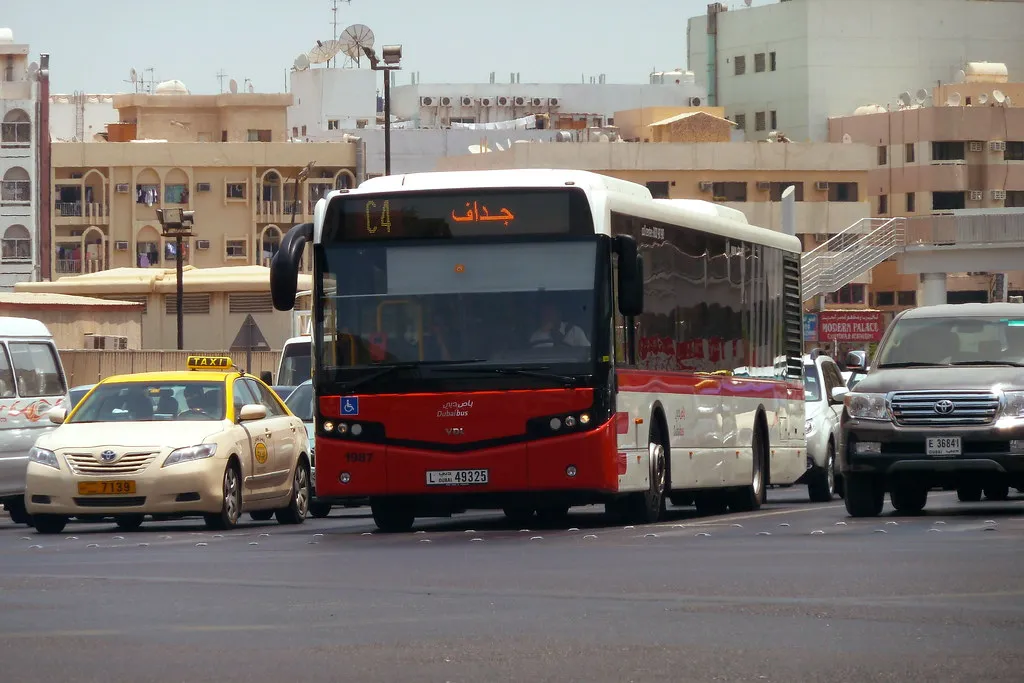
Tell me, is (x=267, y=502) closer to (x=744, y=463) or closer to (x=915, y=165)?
(x=744, y=463)

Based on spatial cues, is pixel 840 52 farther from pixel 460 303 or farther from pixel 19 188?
pixel 460 303

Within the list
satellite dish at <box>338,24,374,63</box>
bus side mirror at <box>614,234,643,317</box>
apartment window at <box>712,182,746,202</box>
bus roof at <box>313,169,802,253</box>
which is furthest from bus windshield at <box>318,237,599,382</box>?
satellite dish at <box>338,24,374,63</box>

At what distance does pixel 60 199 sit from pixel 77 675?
10215cm

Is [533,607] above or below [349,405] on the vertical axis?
below

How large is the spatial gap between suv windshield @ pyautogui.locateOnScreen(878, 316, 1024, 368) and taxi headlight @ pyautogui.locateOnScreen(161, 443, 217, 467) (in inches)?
244

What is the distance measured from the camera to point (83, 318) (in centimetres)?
7388

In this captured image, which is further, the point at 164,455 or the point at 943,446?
the point at 164,455

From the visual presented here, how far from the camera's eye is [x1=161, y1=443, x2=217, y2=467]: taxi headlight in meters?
20.9

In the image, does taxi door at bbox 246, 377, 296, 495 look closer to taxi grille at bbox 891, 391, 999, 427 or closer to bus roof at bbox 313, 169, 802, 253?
bus roof at bbox 313, 169, 802, 253

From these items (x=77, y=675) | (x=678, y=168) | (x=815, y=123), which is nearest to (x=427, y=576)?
(x=77, y=675)

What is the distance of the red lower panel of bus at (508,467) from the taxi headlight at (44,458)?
10.2ft

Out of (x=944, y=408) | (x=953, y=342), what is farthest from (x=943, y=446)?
(x=953, y=342)

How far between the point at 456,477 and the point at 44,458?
4367 millimetres

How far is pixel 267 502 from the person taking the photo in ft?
74.5
